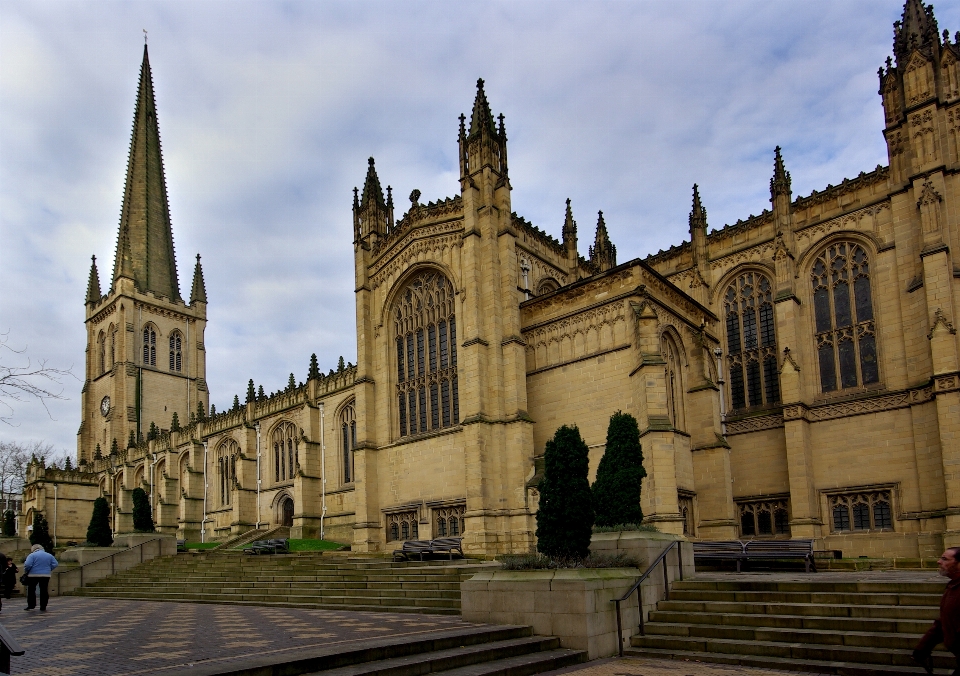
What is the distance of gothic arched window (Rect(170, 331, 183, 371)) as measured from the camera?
83.0 m

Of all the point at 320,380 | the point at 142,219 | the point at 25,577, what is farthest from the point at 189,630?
the point at 142,219

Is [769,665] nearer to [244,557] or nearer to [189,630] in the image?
[189,630]

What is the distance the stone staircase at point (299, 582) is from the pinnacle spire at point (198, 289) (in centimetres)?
5838

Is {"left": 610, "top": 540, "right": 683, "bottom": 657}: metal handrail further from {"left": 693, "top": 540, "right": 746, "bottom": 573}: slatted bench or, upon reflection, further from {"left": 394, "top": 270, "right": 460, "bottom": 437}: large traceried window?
{"left": 394, "top": 270, "right": 460, "bottom": 437}: large traceried window

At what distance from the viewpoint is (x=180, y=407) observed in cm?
8156

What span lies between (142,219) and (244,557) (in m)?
63.9

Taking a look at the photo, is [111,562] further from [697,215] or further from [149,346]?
[149,346]

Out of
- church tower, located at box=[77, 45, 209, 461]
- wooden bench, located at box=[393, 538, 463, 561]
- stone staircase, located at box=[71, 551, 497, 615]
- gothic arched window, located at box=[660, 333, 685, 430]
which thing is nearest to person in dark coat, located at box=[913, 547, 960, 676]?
stone staircase, located at box=[71, 551, 497, 615]

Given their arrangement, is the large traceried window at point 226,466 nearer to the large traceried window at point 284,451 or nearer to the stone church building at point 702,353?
the large traceried window at point 284,451

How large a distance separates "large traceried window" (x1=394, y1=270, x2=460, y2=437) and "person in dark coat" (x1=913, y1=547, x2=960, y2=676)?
2481cm

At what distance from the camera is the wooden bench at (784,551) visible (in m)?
19.0

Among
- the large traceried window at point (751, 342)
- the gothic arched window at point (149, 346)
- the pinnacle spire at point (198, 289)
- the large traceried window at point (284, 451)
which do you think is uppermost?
the pinnacle spire at point (198, 289)

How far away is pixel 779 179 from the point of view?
3225 cm

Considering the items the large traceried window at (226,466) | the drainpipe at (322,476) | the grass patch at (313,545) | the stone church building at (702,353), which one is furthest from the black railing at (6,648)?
the large traceried window at (226,466)
